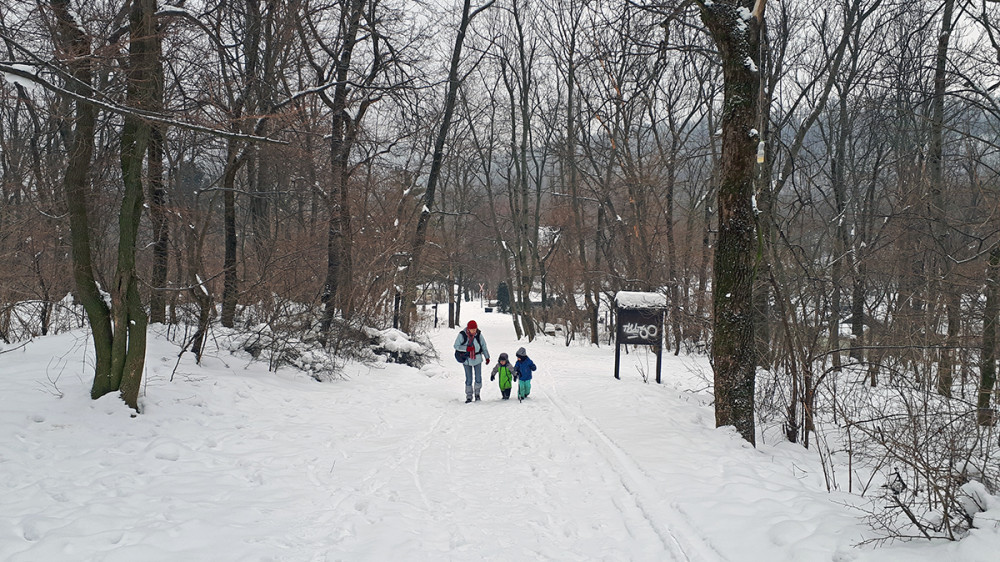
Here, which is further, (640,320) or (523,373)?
(640,320)

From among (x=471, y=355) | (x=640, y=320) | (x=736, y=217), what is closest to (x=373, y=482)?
(x=471, y=355)

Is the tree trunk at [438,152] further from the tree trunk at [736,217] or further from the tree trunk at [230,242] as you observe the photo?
the tree trunk at [736,217]

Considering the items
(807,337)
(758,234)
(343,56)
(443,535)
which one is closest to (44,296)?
(343,56)

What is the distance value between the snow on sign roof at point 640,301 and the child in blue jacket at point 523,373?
3492mm

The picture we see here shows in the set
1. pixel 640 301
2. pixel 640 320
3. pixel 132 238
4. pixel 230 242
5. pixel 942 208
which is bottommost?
pixel 640 320

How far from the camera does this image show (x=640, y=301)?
1332 centimetres

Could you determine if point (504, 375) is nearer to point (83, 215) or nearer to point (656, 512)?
point (656, 512)

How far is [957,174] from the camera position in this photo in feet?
42.4

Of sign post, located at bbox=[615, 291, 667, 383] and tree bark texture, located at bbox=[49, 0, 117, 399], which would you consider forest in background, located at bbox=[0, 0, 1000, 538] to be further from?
sign post, located at bbox=[615, 291, 667, 383]

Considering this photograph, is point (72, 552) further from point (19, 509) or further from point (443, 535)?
point (443, 535)

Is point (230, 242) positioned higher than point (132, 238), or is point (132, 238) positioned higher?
point (230, 242)

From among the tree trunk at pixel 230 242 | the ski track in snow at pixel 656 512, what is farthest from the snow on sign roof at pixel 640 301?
the tree trunk at pixel 230 242

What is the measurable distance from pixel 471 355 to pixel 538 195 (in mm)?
17068

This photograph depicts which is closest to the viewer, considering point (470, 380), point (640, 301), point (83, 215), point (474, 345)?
point (83, 215)
